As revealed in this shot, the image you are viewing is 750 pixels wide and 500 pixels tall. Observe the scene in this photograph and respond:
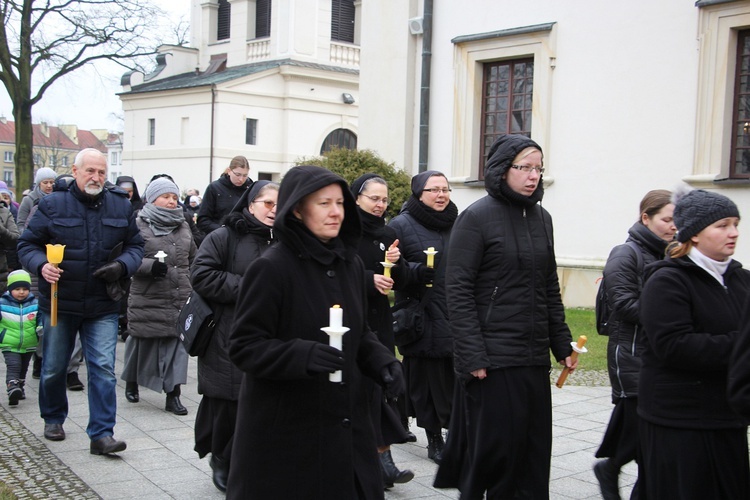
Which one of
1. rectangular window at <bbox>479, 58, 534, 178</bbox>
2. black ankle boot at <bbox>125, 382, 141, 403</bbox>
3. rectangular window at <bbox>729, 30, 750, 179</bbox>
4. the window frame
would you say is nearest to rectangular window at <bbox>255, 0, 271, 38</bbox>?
the window frame

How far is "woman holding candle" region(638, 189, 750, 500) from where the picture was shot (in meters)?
3.99

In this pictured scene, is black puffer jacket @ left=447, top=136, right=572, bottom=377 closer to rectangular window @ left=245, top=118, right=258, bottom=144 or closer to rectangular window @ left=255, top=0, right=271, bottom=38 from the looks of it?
rectangular window @ left=245, top=118, right=258, bottom=144

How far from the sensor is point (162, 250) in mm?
8633

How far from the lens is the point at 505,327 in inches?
192

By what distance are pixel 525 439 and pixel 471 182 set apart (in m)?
12.1

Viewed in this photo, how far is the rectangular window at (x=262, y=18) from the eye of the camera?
4247cm

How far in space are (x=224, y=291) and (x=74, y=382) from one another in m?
4.12

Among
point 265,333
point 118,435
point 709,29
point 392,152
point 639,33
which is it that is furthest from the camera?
point 392,152

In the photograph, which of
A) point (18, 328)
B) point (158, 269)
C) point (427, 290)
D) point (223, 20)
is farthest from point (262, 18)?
point (427, 290)

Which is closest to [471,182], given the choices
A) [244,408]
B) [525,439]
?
[525,439]

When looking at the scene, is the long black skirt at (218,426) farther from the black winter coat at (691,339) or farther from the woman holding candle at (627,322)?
the black winter coat at (691,339)

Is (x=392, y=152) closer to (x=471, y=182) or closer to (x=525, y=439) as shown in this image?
(x=471, y=182)

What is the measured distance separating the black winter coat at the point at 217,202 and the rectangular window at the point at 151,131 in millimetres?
34693

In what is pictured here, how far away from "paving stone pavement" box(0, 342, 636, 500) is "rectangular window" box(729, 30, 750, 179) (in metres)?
6.09
